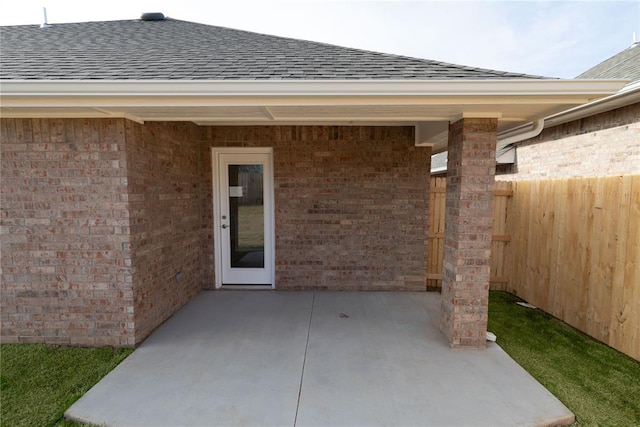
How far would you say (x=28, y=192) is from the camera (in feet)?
11.3

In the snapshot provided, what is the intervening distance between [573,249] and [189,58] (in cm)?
562

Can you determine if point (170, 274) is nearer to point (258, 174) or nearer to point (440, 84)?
point (258, 174)

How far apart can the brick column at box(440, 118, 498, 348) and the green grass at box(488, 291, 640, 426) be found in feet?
2.09

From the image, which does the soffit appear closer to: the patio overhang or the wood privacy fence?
the patio overhang

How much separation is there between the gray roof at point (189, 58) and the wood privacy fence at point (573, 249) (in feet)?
7.53

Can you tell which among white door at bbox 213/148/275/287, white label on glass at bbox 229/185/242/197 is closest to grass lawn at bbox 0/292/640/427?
white door at bbox 213/148/275/287

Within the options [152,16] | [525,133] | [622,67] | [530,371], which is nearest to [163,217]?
[152,16]

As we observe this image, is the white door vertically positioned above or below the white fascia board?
below

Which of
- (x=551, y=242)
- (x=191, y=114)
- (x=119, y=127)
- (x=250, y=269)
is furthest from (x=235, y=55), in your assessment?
(x=551, y=242)

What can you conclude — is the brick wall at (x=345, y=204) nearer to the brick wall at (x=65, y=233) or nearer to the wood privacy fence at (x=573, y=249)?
the wood privacy fence at (x=573, y=249)

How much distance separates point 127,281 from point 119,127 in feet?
5.62

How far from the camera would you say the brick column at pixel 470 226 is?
133 inches

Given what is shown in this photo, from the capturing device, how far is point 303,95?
9.19 ft

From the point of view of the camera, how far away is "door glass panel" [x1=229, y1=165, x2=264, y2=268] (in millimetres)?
5488
